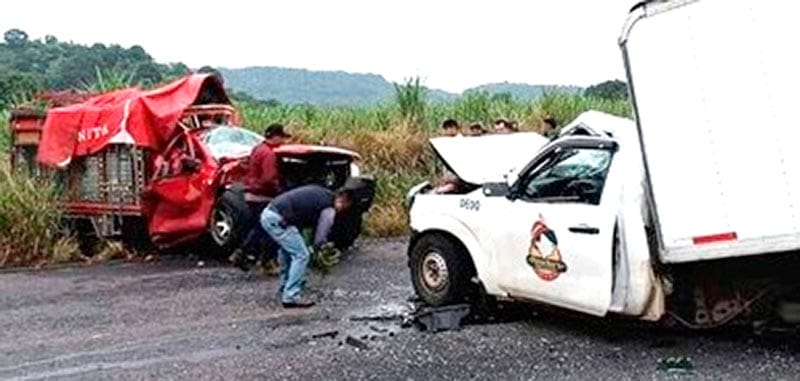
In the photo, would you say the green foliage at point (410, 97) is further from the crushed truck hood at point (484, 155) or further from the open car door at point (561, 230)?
the open car door at point (561, 230)

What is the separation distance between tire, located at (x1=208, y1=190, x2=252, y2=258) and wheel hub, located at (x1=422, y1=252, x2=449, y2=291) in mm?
3905

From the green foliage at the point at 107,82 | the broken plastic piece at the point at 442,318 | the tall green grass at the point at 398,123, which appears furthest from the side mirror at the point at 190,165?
the broken plastic piece at the point at 442,318

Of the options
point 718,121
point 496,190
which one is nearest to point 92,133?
point 496,190

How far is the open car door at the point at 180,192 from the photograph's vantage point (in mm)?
14164

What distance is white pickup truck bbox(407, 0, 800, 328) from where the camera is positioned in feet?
23.7

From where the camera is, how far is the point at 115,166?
608 inches

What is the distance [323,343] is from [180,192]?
6.15 metres

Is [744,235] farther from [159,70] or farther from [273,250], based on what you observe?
[159,70]

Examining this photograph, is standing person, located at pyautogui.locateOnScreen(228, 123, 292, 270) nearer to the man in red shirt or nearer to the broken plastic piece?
the man in red shirt

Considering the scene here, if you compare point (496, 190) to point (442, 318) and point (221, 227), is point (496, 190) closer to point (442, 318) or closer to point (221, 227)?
point (442, 318)

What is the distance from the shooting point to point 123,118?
15.2 m

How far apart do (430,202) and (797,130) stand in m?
3.55

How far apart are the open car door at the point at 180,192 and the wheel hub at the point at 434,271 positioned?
4.96 m

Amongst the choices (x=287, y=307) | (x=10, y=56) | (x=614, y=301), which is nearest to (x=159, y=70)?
(x=10, y=56)
